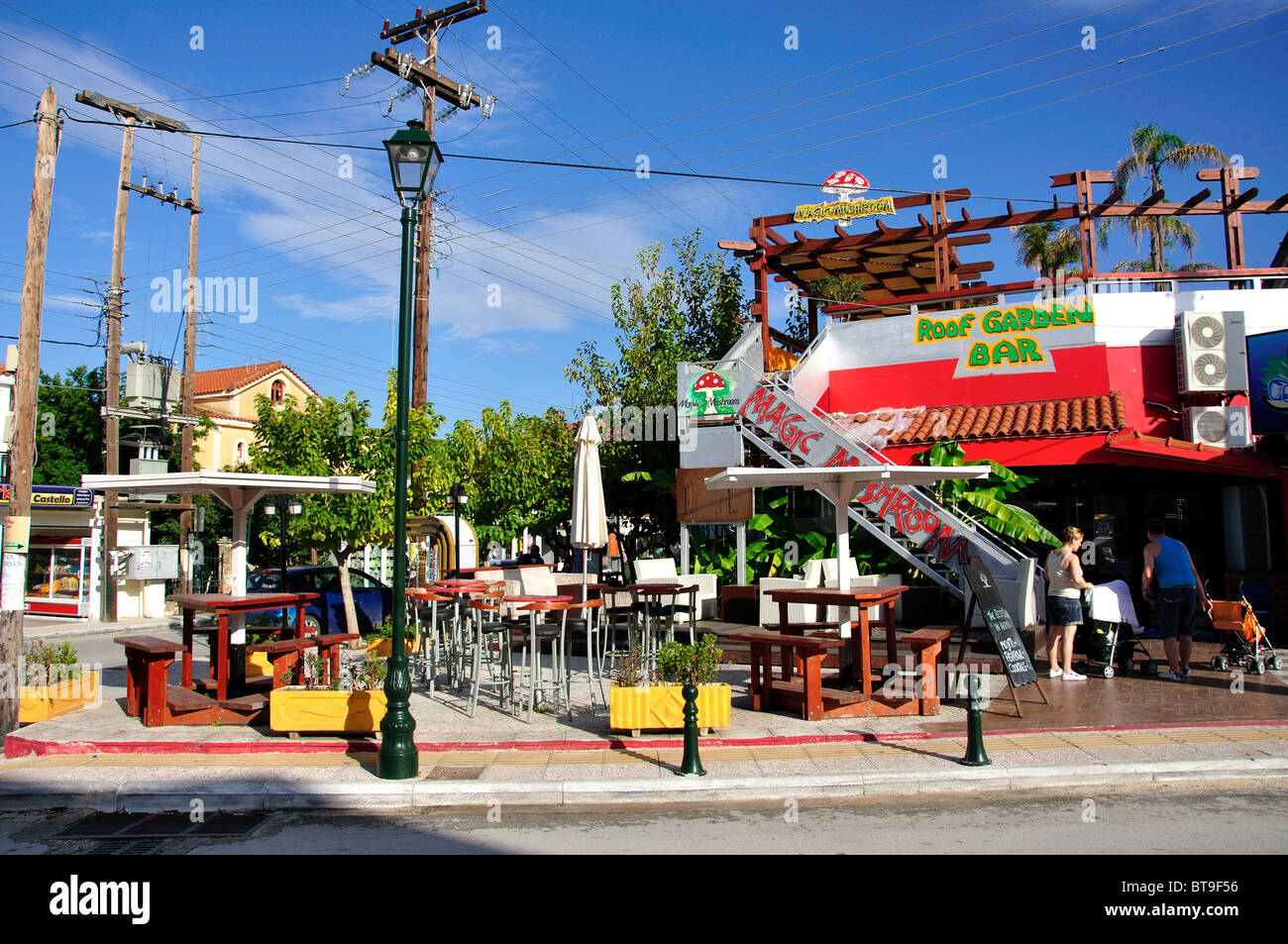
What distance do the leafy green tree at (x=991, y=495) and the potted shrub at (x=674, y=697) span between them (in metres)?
7.11

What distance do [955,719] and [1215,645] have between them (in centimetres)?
652

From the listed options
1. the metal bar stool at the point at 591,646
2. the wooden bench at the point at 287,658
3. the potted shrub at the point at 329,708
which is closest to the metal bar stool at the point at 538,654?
the metal bar stool at the point at 591,646

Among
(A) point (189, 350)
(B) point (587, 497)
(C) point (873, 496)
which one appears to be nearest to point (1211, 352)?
(C) point (873, 496)

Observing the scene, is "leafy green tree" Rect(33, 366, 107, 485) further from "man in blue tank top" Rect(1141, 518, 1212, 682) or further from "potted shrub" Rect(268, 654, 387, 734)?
"man in blue tank top" Rect(1141, 518, 1212, 682)

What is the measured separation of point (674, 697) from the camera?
29.0 feet

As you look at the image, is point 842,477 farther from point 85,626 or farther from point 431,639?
point 85,626

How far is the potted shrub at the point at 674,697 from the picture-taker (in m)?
8.77

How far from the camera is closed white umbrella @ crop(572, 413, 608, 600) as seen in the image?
12.3m

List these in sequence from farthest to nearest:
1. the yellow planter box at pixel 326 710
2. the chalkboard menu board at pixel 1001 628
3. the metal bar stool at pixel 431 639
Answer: the metal bar stool at pixel 431 639 → the chalkboard menu board at pixel 1001 628 → the yellow planter box at pixel 326 710

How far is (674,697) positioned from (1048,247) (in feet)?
117

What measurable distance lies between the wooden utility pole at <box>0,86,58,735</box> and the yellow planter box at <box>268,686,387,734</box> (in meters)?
2.66

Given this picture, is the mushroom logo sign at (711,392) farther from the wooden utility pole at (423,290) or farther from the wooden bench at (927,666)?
the wooden bench at (927,666)
